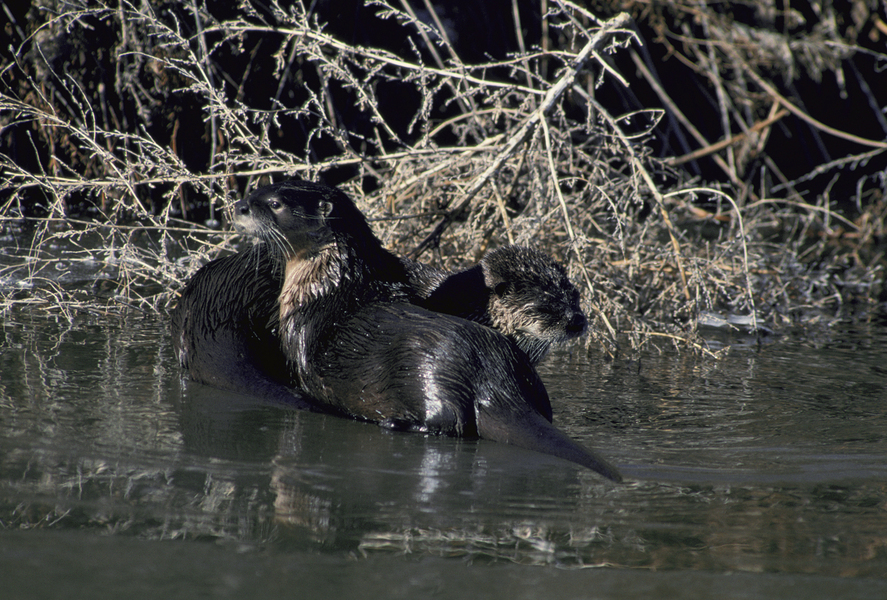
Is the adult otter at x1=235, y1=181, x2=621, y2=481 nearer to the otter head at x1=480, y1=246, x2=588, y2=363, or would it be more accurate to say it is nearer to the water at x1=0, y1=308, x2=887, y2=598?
the water at x1=0, y1=308, x2=887, y2=598

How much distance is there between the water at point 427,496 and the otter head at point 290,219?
507 millimetres

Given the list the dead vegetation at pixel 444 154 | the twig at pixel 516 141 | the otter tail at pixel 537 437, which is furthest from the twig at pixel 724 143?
the otter tail at pixel 537 437

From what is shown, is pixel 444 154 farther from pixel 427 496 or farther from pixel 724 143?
pixel 724 143

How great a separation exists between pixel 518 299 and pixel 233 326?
2.97 ft

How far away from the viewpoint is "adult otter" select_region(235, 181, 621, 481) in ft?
8.32

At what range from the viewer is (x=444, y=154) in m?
4.00

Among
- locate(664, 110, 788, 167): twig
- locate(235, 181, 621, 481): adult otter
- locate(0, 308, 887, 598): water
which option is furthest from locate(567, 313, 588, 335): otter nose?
locate(664, 110, 788, 167): twig

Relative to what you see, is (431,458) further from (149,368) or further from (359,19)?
(359,19)

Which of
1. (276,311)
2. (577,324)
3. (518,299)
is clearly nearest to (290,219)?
(276,311)

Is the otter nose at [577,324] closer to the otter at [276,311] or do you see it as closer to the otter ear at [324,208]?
the otter at [276,311]

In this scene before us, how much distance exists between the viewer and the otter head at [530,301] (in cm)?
299

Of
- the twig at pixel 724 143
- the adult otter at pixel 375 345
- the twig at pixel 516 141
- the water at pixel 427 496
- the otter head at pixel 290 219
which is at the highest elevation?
the twig at pixel 724 143

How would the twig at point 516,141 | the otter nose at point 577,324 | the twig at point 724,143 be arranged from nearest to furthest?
the otter nose at point 577,324 → the twig at point 516,141 → the twig at point 724,143

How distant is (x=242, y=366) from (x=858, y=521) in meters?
1.79
